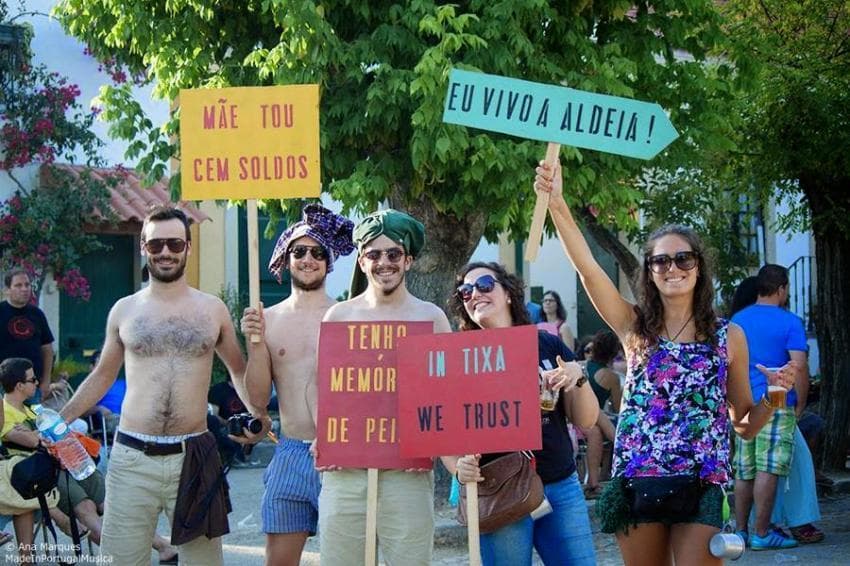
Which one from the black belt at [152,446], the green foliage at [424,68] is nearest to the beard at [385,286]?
the black belt at [152,446]

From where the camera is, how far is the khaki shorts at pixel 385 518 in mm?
5238

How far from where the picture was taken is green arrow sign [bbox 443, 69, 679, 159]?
5504 mm

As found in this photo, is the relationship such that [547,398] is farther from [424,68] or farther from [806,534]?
[806,534]

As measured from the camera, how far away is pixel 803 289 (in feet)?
61.4

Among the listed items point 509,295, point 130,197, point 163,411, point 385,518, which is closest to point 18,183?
point 130,197

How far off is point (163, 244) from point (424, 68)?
313 centimetres

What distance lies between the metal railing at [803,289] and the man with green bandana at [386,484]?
43.8 feet

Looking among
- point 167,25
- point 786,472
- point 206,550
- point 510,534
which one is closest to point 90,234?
point 167,25

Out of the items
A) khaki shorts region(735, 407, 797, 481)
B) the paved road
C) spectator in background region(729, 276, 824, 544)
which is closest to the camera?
the paved road

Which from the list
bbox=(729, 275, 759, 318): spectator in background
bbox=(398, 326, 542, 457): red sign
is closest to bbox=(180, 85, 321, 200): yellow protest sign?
bbox=(398, 326, 542, 457): red sign

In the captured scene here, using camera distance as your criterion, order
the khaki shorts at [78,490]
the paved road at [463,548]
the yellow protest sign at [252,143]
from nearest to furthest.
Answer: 1. the yellow protest sign at [252,143]
2. the khaki shorts at [78,490]
3. the paved road at [463,548]

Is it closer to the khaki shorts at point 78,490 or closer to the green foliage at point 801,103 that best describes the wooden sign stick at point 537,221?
the khaki shorts at point 78,490

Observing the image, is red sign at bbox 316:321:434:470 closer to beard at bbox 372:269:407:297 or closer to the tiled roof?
beard at bbox 372:269:407:297

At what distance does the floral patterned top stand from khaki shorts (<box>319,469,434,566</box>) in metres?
0.78
